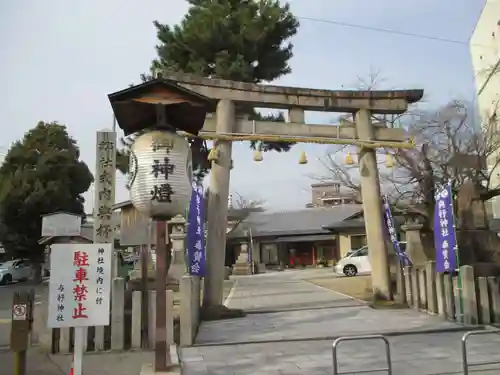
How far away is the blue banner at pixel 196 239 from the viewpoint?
12.4 meters

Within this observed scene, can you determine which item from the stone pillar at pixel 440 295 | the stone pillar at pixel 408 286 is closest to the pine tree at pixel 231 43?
the stone pillar at pixel 408 286

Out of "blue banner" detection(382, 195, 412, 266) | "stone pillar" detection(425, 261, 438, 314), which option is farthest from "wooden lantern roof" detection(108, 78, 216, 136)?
"blue banner" detection(382, 195, 412, 266)

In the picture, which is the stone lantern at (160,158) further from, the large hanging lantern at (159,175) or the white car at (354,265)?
the white car at (354,265)

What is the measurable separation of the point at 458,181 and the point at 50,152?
1005 inches

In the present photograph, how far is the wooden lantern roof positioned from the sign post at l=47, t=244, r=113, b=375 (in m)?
2.17

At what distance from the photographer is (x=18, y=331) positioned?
6.40 meters

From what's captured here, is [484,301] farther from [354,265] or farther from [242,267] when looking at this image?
[242,267]

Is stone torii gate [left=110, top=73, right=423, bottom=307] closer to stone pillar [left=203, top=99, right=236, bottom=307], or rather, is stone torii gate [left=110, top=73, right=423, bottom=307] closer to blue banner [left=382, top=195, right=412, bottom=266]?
stone pillar [left=203, top=99, right=236, bottom=307]

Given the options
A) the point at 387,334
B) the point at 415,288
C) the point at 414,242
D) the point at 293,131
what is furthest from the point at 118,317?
the point at 414,242

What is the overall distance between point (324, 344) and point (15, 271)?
101 feet

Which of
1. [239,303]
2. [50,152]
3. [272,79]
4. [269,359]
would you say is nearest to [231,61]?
[272,79]

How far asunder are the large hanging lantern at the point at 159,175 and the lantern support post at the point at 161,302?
0.94ft

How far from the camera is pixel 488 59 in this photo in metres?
31.8

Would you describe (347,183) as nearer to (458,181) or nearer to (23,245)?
(458,181)
